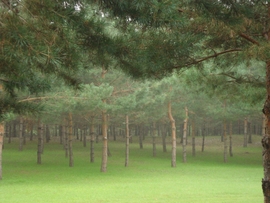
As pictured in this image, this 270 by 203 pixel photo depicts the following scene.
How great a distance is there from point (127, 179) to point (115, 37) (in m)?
16.3

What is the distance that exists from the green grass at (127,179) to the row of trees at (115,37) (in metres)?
7.52

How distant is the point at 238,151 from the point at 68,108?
964 inches

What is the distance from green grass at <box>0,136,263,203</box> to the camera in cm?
1416

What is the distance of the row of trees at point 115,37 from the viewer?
12.7 ft

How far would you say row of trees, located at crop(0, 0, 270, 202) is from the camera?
3863 millimetres

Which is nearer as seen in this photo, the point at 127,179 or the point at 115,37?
the point at 115,37

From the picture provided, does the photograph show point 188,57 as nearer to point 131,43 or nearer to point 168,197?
point 131,43

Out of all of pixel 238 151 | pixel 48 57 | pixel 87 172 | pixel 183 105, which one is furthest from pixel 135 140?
pixel 48 57

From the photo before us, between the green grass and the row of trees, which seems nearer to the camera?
the row of trees

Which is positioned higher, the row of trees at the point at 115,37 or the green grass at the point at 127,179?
the row of trees at the point at 115,37

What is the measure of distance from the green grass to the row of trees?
7519mm

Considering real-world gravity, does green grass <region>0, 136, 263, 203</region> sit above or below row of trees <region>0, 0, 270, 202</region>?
below

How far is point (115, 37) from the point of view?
18.4 feet

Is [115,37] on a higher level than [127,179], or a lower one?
higher
